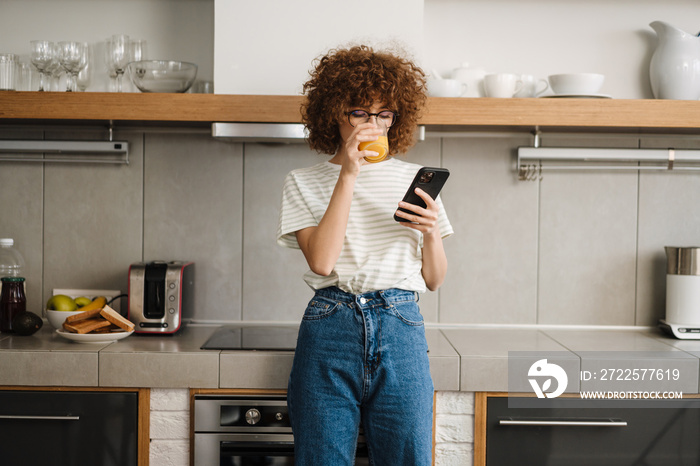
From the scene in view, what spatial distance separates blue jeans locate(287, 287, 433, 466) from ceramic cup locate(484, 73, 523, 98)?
949 millimetres

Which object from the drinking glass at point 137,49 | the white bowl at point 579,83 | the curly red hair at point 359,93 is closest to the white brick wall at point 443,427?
the curly red hair at point 359,93

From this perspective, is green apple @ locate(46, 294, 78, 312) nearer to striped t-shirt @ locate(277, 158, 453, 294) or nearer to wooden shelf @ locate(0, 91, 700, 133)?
wooden shelf @ locate(0, 91, 700, 133)

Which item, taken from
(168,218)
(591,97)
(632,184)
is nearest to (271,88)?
(168,218)

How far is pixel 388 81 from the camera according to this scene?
4.41 feet

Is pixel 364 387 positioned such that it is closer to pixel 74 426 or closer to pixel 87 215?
pixel 74 426

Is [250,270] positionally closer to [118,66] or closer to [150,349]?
[150,349]

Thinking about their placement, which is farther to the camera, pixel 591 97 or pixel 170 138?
pixel 170 138

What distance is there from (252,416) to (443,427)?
535 mm

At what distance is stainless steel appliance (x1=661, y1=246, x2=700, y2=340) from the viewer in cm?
202

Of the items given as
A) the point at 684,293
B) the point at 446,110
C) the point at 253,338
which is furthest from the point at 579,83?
the point at 253,338

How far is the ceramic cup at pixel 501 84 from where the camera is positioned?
1.99 meters

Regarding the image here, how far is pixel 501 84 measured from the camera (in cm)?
199

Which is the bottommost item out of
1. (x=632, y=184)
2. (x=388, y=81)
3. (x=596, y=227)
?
(x=596, y=227)

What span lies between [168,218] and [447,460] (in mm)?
1246
